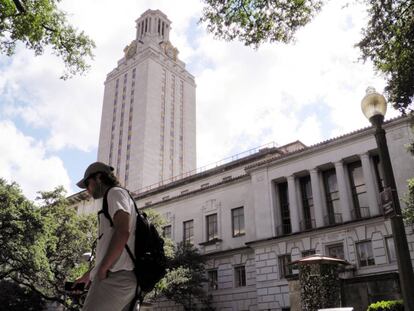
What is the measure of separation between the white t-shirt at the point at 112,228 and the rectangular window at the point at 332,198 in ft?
81.0

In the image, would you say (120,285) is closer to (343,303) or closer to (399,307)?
(399,307)

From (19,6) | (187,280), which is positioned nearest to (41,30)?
(19,6)

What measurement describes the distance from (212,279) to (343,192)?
12.5 meters

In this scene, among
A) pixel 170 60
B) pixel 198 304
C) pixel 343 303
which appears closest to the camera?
pixel 343 303

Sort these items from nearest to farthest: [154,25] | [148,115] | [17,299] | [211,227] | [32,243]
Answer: [32,243] → [211,227] → [17,299] → [148,115] → [154,25]

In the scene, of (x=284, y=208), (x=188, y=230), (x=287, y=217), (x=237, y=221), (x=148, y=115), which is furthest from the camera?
(x=148, y=115)

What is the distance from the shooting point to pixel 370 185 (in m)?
25.5

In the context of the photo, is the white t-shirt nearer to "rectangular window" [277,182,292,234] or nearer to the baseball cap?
the baseball cap

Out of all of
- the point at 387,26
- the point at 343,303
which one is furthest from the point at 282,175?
the point at 387,26

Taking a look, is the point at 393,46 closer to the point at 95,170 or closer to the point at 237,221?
the point at 95,170

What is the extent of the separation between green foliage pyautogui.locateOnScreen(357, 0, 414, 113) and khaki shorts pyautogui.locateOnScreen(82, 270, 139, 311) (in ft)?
33.0

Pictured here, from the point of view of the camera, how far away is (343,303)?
12844 millimetres

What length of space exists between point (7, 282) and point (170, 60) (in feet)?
236

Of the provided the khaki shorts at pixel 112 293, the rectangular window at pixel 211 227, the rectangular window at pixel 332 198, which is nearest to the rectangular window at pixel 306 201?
the rectangular window at pixel 332 198
